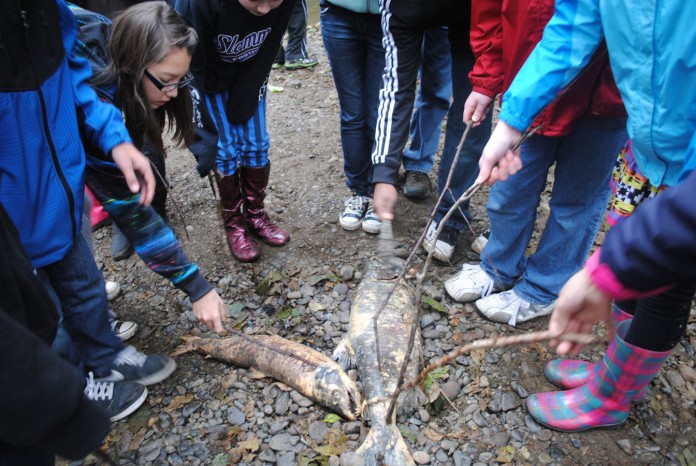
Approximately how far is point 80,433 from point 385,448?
48.7 inches

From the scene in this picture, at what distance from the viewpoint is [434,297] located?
3.04 metres

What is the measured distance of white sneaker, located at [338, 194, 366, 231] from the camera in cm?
367

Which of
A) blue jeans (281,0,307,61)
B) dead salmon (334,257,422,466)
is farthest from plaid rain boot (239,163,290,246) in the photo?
blue jeans (281,0,307,61)

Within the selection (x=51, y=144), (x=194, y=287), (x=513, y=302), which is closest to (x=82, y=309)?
(x=194, y=287)

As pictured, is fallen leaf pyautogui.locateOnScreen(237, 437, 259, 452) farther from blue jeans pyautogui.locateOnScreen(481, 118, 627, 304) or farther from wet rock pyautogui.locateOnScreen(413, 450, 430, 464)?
blue jeans pyautogui.locateOnScreen(481, 118, 627, 304)

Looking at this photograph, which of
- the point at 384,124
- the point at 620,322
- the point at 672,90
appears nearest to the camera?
the point at 672,90

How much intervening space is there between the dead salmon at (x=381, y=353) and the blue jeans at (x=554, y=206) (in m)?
0.62

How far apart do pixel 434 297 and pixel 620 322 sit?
46.2 inches

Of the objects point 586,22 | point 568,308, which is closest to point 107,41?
point 586,22

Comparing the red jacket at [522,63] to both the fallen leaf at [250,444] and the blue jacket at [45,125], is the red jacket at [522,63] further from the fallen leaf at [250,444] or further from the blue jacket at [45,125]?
the fallen leaf at [250,444]

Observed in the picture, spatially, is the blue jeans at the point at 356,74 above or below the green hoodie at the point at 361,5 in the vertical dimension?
below

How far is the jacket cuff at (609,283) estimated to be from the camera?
1125 millimetres

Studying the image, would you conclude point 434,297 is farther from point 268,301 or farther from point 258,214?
point 258,214

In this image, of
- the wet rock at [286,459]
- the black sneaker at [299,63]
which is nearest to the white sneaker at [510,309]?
the wet rock at [286,459]
